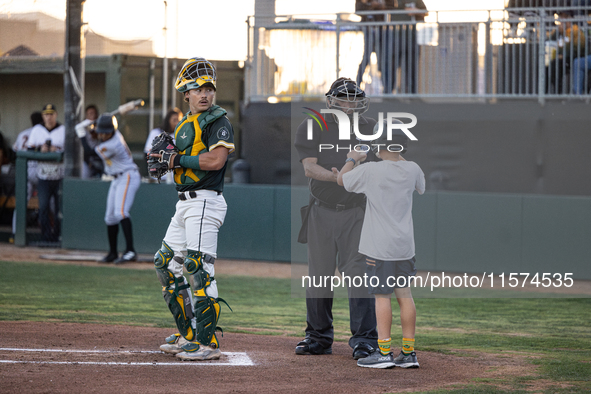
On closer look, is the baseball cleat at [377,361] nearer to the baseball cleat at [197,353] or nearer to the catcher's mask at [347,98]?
the baseball cleat at [197,353]

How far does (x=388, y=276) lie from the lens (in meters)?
4.96

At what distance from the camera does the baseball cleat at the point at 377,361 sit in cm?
504

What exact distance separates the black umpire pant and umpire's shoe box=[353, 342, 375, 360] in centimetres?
5

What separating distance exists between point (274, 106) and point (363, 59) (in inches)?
71.7

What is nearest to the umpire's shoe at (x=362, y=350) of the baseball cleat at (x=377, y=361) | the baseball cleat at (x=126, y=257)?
the baseball cleat at (x=377, y=361)

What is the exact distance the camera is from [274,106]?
13.0 m

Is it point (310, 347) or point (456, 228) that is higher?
point (456, 228)

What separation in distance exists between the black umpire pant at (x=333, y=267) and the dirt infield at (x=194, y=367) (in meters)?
0.25

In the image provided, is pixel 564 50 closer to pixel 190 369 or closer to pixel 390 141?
pixel 390 141

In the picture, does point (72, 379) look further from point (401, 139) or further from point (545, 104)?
point (545, 104)

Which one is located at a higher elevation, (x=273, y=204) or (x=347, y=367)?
(x=273, y=204)

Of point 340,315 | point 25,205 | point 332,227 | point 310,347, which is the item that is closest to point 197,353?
point 310,347

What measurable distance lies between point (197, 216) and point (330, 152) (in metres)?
1.13

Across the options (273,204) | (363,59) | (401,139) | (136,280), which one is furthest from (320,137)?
(363,59)
